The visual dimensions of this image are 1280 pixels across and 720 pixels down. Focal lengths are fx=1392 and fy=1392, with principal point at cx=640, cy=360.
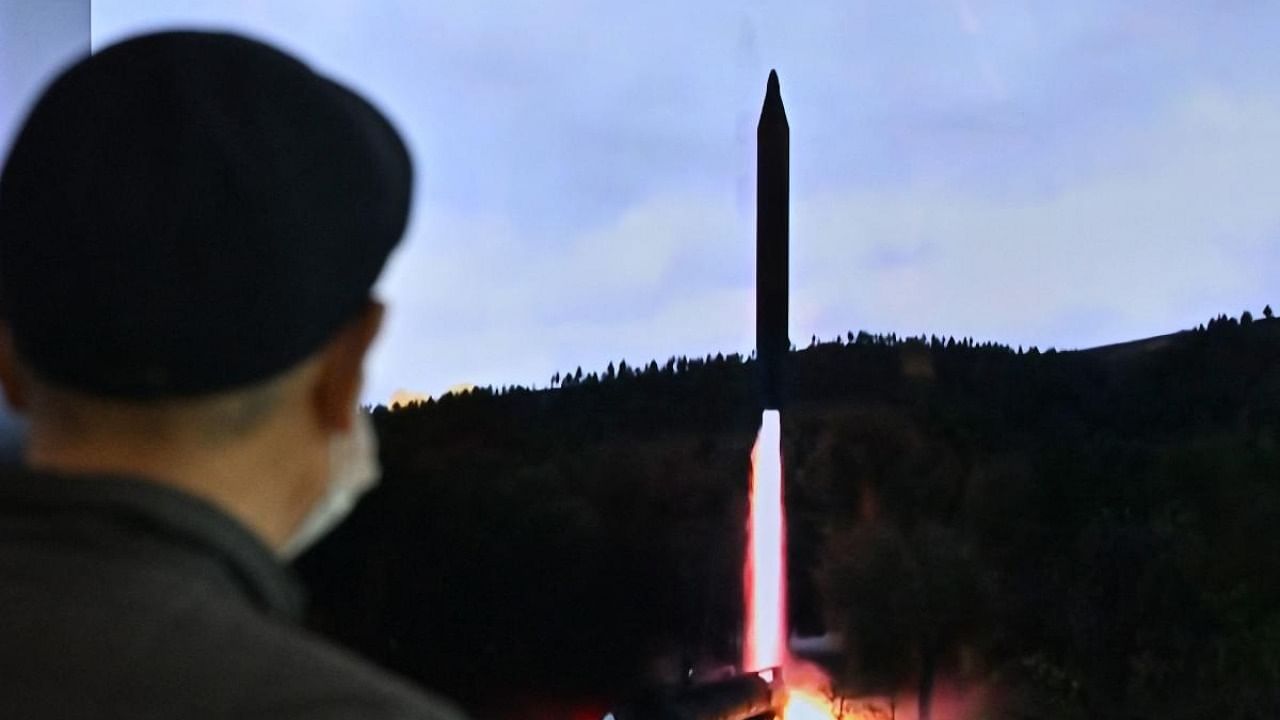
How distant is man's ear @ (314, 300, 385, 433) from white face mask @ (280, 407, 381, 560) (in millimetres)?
12

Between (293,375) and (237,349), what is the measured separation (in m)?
0.02

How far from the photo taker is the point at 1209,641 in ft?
8.20

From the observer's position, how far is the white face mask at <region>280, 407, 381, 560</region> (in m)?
0.45

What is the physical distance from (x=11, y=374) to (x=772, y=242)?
8.14 feet

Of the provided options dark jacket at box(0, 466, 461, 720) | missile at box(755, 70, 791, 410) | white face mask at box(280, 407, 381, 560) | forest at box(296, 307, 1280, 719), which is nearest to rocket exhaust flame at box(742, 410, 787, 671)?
forest at box(296, 307, 1280, 719)

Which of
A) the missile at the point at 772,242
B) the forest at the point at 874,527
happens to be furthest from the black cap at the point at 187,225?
the missile at the point at 772,242

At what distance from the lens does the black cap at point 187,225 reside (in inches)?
15.0

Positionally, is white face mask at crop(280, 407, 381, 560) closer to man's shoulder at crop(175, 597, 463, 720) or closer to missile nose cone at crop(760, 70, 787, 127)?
man's shoulder at crop(175, 597, 463, 720)

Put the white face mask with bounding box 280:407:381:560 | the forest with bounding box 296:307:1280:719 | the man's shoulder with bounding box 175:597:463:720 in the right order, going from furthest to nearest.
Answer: the forest with bounding box 296:307:1280:719, the white face mask with bounding box 280:407:381:560, the man's shoulder with bounding box 175:597:463:720

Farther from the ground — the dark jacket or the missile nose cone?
the missile nose cone

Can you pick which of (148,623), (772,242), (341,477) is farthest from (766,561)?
(148,623)

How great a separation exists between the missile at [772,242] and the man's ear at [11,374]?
7.64 ft

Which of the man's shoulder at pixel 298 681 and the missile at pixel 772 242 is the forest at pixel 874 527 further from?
the man's shoulder at pixel 298 681

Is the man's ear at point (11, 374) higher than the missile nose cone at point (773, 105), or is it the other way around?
the missile nose cone at point (773, 105)
